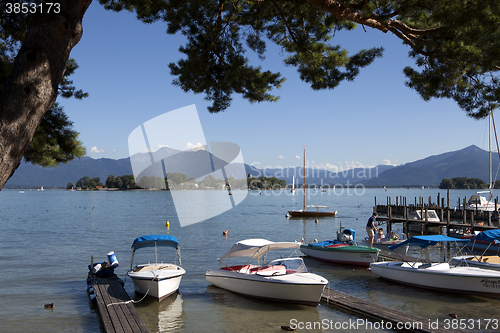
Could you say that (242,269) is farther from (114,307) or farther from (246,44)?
(246,44)

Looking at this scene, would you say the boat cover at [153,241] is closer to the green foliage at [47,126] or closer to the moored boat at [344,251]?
the green foliage at [47,126]

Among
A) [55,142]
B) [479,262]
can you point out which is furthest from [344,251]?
[55,142]

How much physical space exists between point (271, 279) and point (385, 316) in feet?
12.6

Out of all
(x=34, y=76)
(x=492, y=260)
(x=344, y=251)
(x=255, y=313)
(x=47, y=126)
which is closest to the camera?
(x=34, y=76)

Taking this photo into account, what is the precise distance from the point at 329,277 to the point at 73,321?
11186mm

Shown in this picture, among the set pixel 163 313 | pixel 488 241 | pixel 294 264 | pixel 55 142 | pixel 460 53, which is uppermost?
pixel 460 53

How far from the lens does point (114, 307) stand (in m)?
11.7

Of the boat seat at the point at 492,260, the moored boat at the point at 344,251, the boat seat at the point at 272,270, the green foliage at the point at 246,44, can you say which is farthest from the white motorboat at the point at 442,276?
the green foliage at the point at 246,44

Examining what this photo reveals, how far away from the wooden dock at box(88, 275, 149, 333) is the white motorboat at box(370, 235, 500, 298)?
10.5 metres

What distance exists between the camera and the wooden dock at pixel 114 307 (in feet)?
32.6

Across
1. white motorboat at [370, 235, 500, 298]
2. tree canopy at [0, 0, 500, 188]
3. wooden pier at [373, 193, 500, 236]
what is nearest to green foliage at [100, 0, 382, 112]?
tree canopy at [0, 0, 500, 188]

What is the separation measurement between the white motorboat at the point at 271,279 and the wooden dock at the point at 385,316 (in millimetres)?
854

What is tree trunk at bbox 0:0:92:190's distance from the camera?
503 centimetres

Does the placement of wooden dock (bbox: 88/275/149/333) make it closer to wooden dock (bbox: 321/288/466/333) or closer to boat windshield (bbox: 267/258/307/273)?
boat windshield (bbox: 267/258/307/273)
